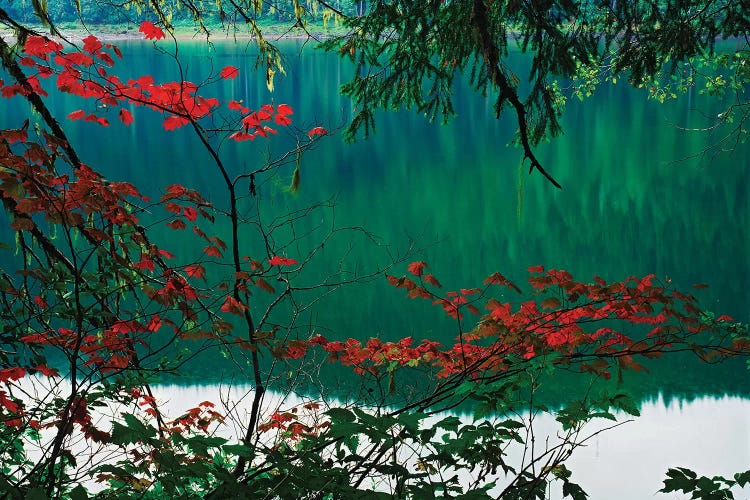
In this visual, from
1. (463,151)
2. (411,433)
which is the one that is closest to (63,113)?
(463,151)

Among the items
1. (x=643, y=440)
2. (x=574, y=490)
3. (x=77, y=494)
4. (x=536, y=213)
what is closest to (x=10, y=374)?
(x=77, y=494)

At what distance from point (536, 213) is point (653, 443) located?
9443 mm

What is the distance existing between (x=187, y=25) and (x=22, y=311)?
191 feet

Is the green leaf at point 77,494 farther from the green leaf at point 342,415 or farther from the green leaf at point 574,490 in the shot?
the green leaf at point 574,490

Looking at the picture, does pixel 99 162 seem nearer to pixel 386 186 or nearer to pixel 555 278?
pixel 386 186

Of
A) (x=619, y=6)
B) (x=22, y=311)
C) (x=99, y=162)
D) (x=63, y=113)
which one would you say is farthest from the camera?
(x=63, y=113)

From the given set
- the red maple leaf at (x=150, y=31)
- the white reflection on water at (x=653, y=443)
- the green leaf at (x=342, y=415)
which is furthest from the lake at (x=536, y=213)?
the green leaf at (x=342, y=415)

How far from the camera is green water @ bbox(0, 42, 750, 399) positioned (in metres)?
11.4

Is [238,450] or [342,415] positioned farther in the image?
[342,415]

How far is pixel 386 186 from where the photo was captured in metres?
19.4

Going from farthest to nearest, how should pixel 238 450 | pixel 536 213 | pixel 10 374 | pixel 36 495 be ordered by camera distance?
pixel 536 213 < pixel 10 374 < pixel 238 450 < pixel 36 495

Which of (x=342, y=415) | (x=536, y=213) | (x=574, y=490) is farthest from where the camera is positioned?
(x=536, y=213)

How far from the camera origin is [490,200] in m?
18.0

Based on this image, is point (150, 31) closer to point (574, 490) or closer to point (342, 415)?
point (342, 415)
